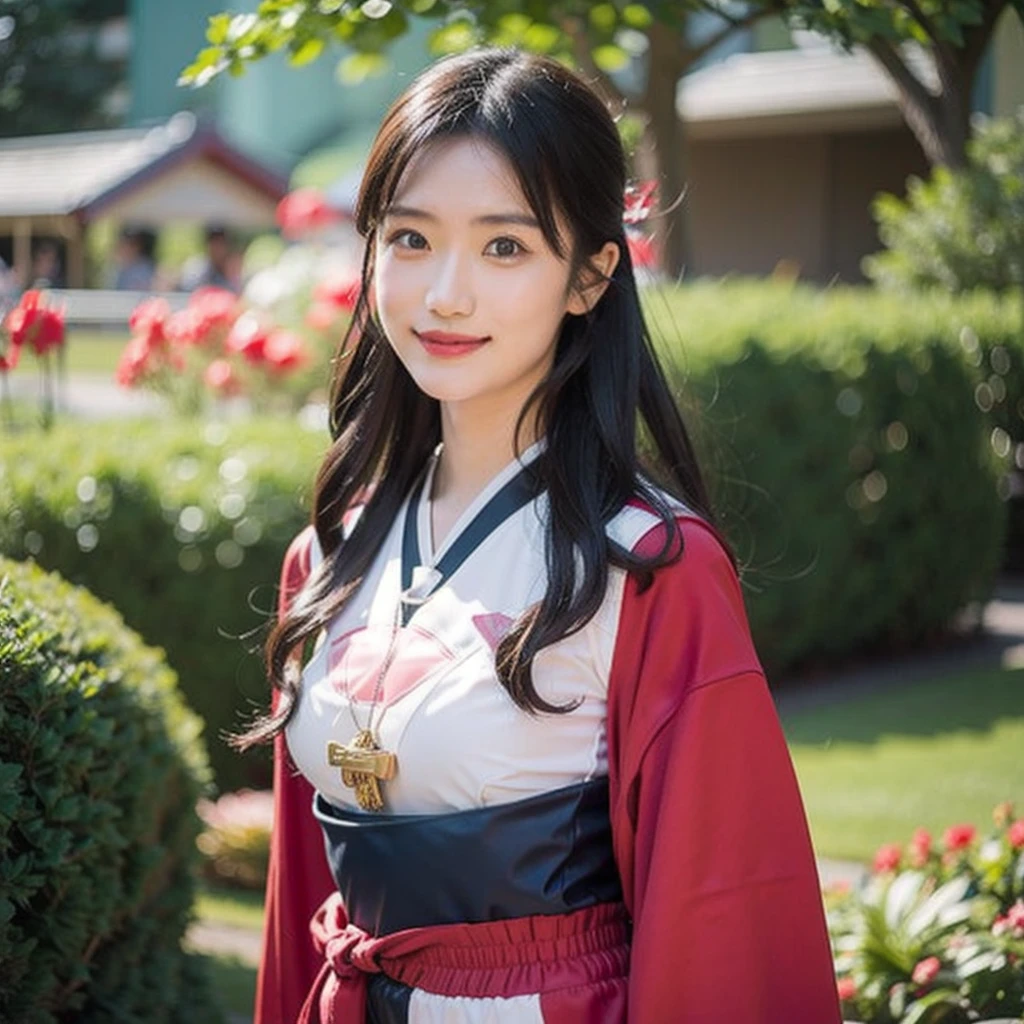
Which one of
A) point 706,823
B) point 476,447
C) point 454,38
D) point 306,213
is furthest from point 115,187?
point 706,823

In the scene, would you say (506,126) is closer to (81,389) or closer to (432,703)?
(432,703)

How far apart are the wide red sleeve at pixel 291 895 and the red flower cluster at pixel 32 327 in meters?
3.65

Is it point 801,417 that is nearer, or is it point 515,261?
point 515,261

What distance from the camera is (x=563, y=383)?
2475mm

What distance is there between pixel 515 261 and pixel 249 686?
4.36 meters

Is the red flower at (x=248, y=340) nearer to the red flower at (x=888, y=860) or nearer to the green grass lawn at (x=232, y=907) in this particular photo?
the green grass lawn at (x=232, y=907)

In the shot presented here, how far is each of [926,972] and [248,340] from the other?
19.9ft

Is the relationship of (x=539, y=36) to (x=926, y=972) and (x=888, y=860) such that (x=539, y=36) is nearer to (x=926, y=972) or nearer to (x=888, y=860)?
(x=888, y=860)

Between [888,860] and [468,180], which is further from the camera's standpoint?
[888,860]

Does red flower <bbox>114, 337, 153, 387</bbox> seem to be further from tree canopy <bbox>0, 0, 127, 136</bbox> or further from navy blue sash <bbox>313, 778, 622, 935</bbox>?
navy blue sash <bbox>313, 778, 622, 935</bbox>

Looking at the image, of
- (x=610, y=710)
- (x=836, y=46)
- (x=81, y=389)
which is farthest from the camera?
(x=81, y=389)

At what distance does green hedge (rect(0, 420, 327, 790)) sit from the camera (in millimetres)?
6332

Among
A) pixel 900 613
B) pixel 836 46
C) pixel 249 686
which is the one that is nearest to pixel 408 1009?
pixel 836 46

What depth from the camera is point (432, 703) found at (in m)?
2.29
